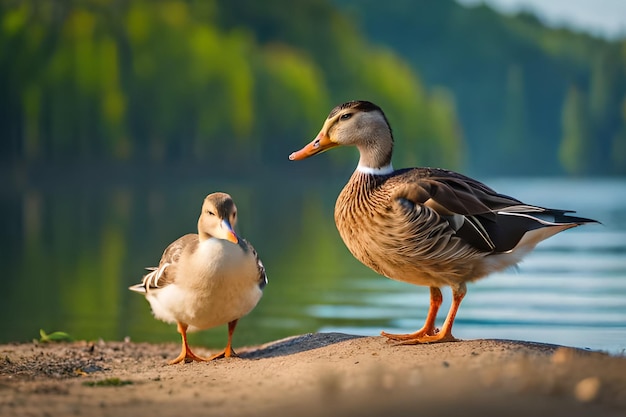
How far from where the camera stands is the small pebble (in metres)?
5.17

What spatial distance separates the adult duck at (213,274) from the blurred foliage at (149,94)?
144 feet

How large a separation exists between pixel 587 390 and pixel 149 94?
2104 inches

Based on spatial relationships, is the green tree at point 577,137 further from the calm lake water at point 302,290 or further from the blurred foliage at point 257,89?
the calm lake water at point 302,290

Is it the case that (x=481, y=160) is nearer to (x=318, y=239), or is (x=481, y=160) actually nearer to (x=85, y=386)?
(x=318, y=239)

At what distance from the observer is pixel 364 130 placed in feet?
26.1

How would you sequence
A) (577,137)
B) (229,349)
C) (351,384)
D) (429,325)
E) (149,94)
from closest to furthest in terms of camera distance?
1. (351,384)
2. (429,325)
3. (229,349)
4. (149,94)
5. (577,137)

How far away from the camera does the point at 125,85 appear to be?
A: 188ft

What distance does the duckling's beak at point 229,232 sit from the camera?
23.6 feet

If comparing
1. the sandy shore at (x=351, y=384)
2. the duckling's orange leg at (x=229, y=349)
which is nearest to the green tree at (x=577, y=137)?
the duckling's orange leg at (x=229, y=349)

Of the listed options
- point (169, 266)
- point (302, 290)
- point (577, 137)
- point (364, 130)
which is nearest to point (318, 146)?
point (364, 130)

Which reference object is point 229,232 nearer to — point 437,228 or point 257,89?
point 437,228

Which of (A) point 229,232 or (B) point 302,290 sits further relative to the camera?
(B) point 302,290

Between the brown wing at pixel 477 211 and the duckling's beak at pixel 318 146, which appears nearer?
the brown wing at pixel 477 211

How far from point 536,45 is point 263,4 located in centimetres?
4805
